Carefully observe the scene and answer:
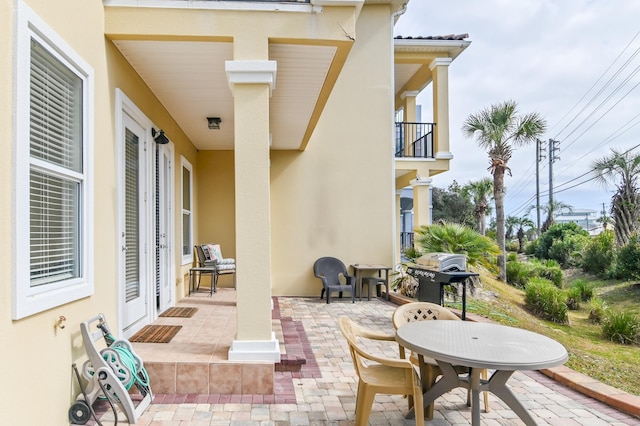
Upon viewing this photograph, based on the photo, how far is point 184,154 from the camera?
7.18 meters

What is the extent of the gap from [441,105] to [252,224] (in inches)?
286

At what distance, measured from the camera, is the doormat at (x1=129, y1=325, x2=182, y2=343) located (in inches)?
160

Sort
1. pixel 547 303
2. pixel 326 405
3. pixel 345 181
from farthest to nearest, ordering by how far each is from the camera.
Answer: pixel 547 303
pixel 345 181
pixel 326 405

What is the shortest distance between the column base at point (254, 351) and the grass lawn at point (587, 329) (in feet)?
10.7

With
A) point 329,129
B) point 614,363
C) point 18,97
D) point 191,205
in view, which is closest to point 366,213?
point 329,129

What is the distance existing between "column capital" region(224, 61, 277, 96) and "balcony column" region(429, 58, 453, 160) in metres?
6.82

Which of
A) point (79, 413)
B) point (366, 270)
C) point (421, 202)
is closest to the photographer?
point (79, 413)

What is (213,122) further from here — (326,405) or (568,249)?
(568,249)

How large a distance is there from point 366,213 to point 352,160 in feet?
3.58

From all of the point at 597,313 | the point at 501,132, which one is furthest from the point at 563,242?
the point at 597,313

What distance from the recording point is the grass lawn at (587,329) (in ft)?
15.9

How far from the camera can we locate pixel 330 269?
8617mm

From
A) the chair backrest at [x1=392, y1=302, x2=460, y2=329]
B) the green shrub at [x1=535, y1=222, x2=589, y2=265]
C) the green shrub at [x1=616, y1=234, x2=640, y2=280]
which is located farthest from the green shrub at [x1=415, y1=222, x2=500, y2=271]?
the green shrub at [x1=535, y1=222, x2=589, y2=265]

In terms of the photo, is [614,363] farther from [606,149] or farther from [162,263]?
[606,149]
